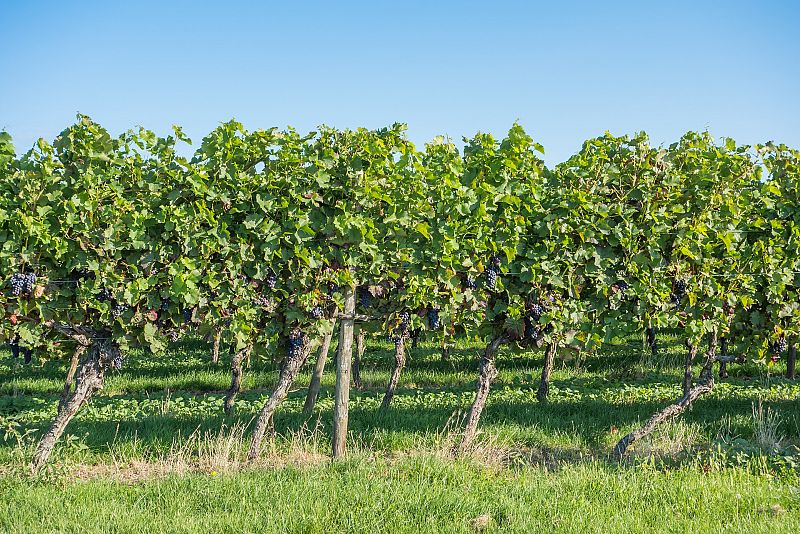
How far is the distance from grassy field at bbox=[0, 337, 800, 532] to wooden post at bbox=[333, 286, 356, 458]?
0.23 m

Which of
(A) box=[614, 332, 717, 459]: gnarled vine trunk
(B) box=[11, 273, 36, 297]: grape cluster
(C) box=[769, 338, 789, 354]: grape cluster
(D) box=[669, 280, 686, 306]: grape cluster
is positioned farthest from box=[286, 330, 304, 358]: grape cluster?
(C) box=[769, 338, 789, 354]: grape cluster

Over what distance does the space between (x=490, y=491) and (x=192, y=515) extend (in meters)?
2.11

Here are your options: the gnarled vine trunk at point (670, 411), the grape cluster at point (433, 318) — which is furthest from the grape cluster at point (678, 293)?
the grape cluster at point (433, 318)

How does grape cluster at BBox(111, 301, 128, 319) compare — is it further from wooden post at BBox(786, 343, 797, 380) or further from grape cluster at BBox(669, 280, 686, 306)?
wooden post at BBox(786, 343, 797, 380)

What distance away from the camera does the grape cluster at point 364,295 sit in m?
7.04

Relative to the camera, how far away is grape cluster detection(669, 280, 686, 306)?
7404 millimetres

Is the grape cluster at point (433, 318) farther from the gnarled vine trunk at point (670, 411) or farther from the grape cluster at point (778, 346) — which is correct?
the grape cluster at point (778, 346)

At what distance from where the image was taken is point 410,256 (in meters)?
6.82

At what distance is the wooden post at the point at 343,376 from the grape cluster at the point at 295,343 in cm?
38

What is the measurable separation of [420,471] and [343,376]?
1497 mm

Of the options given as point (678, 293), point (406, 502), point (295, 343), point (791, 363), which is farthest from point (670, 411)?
point (791, 363)

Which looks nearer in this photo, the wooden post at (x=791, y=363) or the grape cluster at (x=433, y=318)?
→ the grape cluster at (x=433, y=318)

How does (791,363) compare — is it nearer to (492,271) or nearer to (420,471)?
(492,271)

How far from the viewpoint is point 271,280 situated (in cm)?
659
